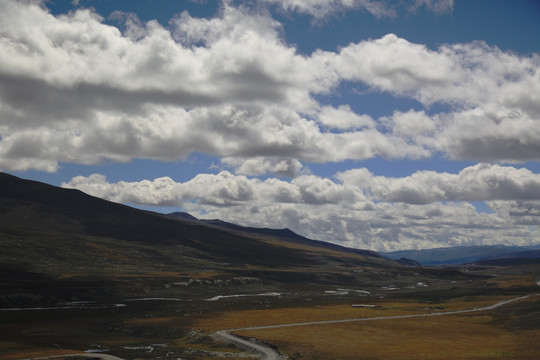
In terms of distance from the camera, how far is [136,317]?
123 meters

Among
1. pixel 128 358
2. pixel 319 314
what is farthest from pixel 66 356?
pixel 319 314

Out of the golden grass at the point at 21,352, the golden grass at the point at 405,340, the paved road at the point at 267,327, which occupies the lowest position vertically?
the golden grass at the point at 21,352

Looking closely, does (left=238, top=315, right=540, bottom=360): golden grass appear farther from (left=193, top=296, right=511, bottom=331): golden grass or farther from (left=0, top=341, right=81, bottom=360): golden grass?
(left=0, top=341, right=81, bottom=360): golden grass

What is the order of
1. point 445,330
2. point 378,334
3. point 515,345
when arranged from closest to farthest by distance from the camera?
point 515,345 < point 378,334 < point 445,330

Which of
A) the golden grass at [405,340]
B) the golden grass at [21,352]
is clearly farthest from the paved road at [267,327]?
the golden grass at [21,352]

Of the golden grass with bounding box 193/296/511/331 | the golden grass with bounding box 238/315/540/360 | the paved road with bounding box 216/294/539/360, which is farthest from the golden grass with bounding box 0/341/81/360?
the golden grass with bounding box 238/315/540/360

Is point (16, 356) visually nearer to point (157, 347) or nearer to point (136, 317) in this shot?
point (157, 347)

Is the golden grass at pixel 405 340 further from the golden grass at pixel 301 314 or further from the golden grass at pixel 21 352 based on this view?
the golden grass at pixel 21 352

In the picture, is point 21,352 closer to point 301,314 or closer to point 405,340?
point 405,340

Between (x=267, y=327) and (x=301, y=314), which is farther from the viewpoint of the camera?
(x=301, y=314)

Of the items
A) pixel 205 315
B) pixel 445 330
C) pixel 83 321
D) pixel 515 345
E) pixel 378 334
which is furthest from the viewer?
pixel 205 315

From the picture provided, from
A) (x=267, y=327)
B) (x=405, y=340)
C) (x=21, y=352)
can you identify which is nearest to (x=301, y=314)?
(x=267, y=327)

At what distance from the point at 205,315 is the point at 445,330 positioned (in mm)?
59401

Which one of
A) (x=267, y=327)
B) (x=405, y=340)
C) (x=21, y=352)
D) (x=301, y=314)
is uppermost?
(x=405, y=340)
